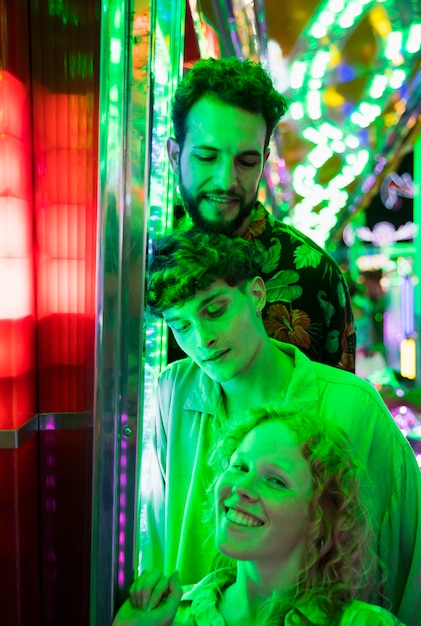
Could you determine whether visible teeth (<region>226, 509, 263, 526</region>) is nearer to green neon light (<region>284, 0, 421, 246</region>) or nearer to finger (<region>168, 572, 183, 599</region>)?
finger (<region>168, 572, 183, 599</region>)

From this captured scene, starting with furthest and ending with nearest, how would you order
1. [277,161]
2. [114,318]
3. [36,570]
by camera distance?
[36,570]
[277,161]
[114,318]

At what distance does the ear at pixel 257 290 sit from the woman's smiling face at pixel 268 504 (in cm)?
18

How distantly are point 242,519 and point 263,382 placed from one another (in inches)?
7.4

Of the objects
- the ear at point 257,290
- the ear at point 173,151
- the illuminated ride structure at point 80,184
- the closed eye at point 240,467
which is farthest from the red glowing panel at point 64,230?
the closed eye at point 240,467

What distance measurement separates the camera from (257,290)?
809mm

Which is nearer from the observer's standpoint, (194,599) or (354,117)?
(194,599)

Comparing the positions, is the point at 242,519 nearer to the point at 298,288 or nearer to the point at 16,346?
the point at 298,288

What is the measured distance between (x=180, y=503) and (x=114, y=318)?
0.97ft

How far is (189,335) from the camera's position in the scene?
2.58 feet

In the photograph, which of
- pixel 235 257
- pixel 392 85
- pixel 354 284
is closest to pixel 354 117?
pixel 392 85

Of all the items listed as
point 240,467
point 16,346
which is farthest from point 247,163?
point 16,346

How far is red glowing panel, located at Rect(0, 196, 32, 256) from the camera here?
41.7 inches

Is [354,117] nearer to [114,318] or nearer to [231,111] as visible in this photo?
[231,111]

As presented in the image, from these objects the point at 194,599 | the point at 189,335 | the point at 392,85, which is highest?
the point at 392,85
